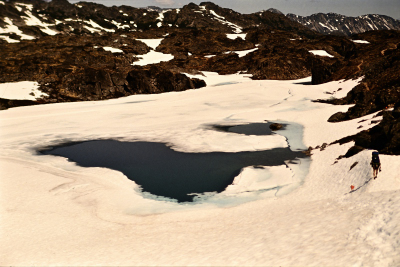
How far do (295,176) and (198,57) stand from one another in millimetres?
107695

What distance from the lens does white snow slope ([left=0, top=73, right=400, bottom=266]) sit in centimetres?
1372

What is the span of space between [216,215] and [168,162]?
13453 millimetres

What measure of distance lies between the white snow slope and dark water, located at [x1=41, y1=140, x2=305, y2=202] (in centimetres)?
154

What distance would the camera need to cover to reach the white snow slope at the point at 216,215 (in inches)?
540

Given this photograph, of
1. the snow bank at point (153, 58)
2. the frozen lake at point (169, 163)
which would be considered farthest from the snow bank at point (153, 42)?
the frozen lake at point (169, 163)

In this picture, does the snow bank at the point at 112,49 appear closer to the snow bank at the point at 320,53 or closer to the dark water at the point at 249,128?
the dark water at the point at 249,128

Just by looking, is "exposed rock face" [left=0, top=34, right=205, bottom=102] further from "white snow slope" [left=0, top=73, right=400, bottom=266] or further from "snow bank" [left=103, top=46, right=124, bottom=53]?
"white snow slope" [left=0, top=73, right=400, bottom=266]

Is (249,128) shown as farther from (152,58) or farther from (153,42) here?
(153,42)

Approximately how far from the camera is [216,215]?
19.2 m

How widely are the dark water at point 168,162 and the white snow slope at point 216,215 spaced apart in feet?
5.05

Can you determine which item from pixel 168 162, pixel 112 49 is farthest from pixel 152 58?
pixel 168 162

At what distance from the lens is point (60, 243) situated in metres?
16.3

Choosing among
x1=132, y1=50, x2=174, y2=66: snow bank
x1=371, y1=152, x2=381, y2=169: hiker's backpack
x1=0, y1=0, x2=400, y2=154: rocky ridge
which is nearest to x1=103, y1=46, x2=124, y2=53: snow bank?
x1=0, y1=0, x2=400, y2=154: rocky ridge

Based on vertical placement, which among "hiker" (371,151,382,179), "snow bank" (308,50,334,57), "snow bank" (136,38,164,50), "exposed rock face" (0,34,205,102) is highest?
"snow bank" (136,38,164,50)
